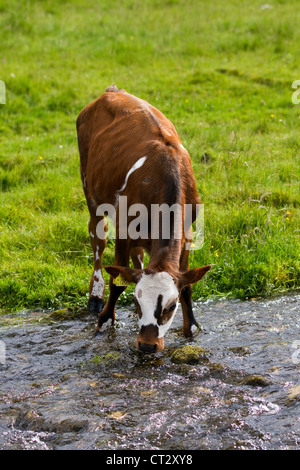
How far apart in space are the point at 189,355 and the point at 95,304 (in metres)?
1.90

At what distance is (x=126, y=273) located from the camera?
17.9 feet

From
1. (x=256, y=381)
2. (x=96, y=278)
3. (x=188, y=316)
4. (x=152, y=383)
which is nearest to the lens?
(x=256, y=381)

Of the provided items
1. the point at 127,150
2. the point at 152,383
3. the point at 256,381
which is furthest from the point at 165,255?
the point at 127,150

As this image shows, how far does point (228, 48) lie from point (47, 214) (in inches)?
376

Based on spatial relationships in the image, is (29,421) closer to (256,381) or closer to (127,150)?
(256,381)

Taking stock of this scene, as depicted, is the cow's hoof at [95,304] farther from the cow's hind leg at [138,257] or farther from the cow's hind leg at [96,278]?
the cow's hind leg at [138,257]

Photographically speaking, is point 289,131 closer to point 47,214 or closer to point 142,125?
point 47,214

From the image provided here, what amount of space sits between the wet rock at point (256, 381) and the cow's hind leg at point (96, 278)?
99.3 inches

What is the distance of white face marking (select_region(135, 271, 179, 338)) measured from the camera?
17.0 ft

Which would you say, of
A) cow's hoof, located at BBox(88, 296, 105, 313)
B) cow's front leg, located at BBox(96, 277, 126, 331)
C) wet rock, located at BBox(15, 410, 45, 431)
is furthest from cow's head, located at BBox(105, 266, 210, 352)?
cow's hoof, located at BBox(88, 296, 105, 313)

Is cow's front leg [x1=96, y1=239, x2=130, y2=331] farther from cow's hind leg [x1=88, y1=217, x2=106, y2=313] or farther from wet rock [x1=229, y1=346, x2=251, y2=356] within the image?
wet rock [x1=229, y1=346, x2=251, y2=356]

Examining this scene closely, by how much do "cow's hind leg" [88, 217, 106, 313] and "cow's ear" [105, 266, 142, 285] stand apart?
1.59 m

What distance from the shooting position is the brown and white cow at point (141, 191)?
5.25 m
